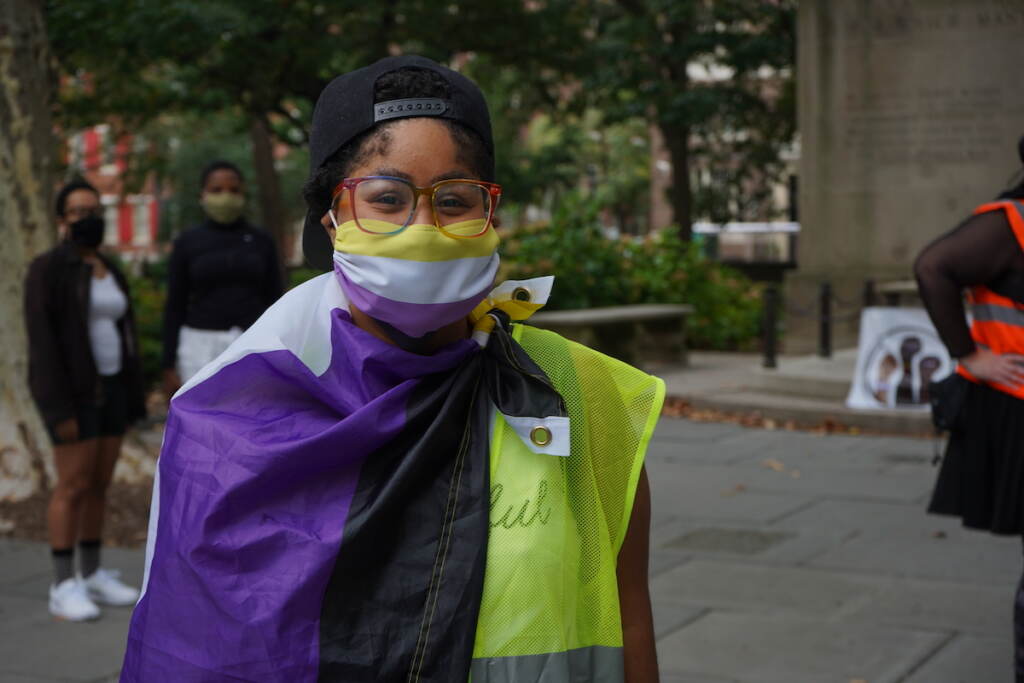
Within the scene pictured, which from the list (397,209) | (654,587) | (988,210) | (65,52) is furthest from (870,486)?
(65,52)

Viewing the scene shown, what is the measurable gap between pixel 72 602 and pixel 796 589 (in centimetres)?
308

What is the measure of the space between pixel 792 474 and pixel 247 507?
7424 millimetres

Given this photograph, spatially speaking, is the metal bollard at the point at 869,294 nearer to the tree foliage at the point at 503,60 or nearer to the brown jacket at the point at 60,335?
the tree foliage at the point at 503,60

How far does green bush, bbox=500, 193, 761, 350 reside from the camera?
49.6 ft

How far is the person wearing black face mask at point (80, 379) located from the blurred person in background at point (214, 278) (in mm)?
517

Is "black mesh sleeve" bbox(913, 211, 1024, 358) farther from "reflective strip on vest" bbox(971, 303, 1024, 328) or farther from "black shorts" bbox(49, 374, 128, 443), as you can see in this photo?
"black shorts" bbox(49, 374, 128, 443)

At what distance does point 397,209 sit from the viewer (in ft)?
6.91

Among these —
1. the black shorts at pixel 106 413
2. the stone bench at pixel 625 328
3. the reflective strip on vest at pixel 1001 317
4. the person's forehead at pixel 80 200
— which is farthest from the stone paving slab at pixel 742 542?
the stone bench at pixel 625 328

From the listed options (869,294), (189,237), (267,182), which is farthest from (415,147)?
(267,182)

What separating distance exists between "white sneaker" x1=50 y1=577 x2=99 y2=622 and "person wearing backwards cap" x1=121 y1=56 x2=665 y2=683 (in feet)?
12.6

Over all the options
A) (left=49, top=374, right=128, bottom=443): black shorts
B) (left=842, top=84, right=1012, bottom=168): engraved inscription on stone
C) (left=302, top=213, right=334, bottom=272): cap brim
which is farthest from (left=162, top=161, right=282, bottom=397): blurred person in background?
(left=842, top=84, right=1012, bottom=168): engraved inscription on stone

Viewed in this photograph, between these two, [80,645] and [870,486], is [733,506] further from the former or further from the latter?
[80,645]

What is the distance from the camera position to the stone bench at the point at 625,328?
13.5 m

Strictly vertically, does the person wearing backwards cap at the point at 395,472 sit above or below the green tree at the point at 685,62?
below
